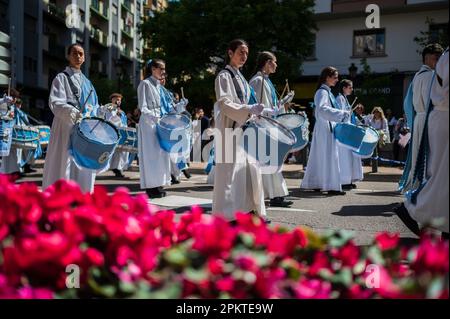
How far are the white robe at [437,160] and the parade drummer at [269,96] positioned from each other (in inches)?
101

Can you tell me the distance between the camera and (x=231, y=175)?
525 centimetres

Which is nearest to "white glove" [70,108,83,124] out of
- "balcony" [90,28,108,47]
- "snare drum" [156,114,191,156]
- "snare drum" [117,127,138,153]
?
"snare drum" [156,114,191,156]

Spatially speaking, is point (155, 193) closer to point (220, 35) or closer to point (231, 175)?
point (231, 175)

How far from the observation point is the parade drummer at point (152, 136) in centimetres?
853

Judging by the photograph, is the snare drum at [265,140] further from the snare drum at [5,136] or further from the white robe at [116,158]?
the white robe at [116,158]

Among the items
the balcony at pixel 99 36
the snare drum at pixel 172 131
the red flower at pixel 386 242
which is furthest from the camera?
the balcony at pixel 99 36

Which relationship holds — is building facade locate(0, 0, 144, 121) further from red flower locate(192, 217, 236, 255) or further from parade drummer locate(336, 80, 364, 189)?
→ red flower locate(192, 217, 236, 255)

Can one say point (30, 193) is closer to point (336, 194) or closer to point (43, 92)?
point (336, 194)

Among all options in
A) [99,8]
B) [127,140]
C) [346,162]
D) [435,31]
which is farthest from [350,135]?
[435,31]

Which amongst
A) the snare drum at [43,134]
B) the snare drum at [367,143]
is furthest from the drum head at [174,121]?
the snare drum at [43,134]

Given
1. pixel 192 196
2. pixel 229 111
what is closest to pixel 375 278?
pixel 229 111

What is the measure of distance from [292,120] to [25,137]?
6.28m

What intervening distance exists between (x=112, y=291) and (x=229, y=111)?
3.58 m

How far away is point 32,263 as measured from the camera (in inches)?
64.6
